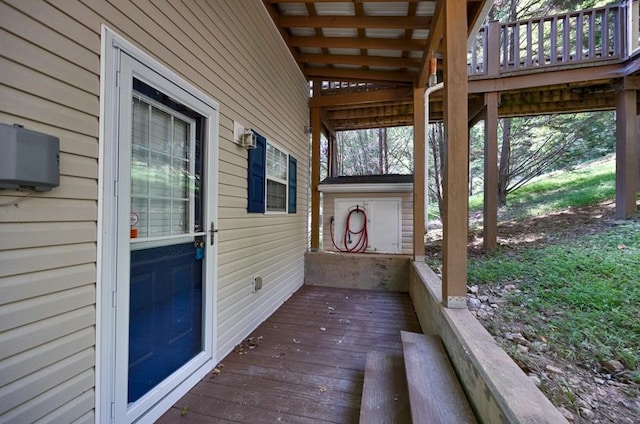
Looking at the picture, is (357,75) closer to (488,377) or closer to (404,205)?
(404,205)

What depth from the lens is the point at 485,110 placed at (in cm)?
540

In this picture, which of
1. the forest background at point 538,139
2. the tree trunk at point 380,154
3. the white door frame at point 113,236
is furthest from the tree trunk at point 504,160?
the white door frame at point 113,236

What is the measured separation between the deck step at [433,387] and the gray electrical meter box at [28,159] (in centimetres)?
194

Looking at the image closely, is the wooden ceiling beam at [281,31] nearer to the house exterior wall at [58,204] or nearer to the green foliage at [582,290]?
the house exterior wall at [58,204]

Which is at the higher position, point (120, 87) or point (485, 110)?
point (485, 110)

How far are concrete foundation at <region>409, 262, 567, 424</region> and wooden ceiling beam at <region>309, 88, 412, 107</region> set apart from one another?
386cm

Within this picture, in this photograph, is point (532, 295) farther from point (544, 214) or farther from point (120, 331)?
point (544, 214)

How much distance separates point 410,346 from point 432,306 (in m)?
0.61

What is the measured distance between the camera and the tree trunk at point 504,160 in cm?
938

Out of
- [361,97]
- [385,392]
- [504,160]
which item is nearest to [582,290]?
[385,392]

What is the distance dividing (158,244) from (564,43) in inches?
283

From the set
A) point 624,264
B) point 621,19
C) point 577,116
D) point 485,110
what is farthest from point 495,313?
point 577,116

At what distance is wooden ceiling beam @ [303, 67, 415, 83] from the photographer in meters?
4.56

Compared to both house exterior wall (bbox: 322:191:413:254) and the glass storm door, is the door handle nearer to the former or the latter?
the glass storm door
